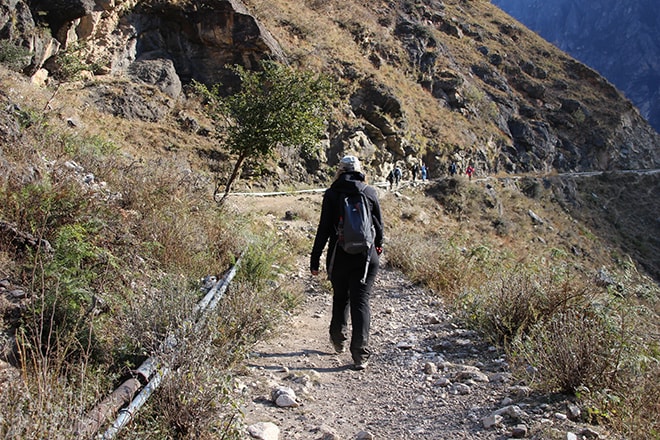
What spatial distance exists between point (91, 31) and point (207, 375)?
59.5 ft

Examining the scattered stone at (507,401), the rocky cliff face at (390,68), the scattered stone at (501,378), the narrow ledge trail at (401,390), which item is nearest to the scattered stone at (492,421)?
the narrow ledge trail at (401,390)

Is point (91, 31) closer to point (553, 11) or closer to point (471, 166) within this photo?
point (471, 166)

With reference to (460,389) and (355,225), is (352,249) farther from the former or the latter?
(460,389)

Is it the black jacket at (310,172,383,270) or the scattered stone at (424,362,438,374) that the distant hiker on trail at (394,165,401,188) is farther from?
Result: the scattered stone at (424,362,438,374)

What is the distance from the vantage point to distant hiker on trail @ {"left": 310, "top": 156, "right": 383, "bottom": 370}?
151 inches

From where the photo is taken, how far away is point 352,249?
375cm

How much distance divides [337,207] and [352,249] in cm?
47

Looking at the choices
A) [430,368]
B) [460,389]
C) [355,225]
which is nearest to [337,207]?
[355,225]

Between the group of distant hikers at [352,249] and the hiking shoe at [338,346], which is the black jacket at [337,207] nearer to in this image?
the group of distant hikers at [352,249]

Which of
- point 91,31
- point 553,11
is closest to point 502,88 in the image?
point 91,31

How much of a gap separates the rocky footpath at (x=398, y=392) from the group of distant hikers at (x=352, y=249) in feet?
0.91

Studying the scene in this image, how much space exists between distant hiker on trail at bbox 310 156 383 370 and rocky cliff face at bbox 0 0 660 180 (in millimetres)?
10966

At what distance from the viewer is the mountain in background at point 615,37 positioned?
99250 mm

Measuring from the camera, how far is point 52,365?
230 centimetres
